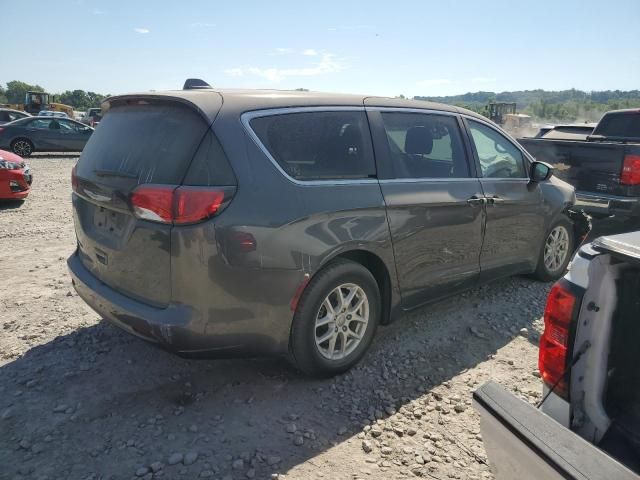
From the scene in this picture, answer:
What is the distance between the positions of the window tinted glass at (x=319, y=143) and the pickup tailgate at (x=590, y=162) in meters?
4.34

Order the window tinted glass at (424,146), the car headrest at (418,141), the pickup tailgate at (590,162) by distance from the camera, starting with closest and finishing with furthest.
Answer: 1. the window tinted glass at (424,146)
2. the car headrest at (418,141)
3. the pickup tailgate at (590,162)

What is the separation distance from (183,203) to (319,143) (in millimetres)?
991

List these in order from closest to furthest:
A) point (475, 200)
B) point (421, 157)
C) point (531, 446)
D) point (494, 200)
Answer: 1. point (531, 446)
2. point (421, 157)
3. point (475, 200)
4. point (494, 200)

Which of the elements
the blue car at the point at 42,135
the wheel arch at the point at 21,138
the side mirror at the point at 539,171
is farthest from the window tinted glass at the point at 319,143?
the wheel arch at the point at 21,138

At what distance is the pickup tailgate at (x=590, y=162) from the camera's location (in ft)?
20.1

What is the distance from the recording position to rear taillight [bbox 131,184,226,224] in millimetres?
2553

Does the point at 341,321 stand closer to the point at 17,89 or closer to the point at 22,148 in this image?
the point at 22,148

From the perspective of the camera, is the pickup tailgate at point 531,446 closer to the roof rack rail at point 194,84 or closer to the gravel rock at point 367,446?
the gravel rock at point 367,446

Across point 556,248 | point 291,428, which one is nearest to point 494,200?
point 556,248

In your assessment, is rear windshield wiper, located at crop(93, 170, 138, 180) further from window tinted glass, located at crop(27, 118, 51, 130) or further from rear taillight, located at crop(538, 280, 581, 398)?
window tinted glass, located at crop(27, 118, 51, 130)

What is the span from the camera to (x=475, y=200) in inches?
154

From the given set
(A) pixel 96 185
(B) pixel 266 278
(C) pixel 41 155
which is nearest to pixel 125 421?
(B) pixel 266 278

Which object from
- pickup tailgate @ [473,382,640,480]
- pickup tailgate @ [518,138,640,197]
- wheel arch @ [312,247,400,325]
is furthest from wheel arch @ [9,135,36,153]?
pickup tailgate @ [473,382,640,480]

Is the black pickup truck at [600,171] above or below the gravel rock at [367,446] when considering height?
above
